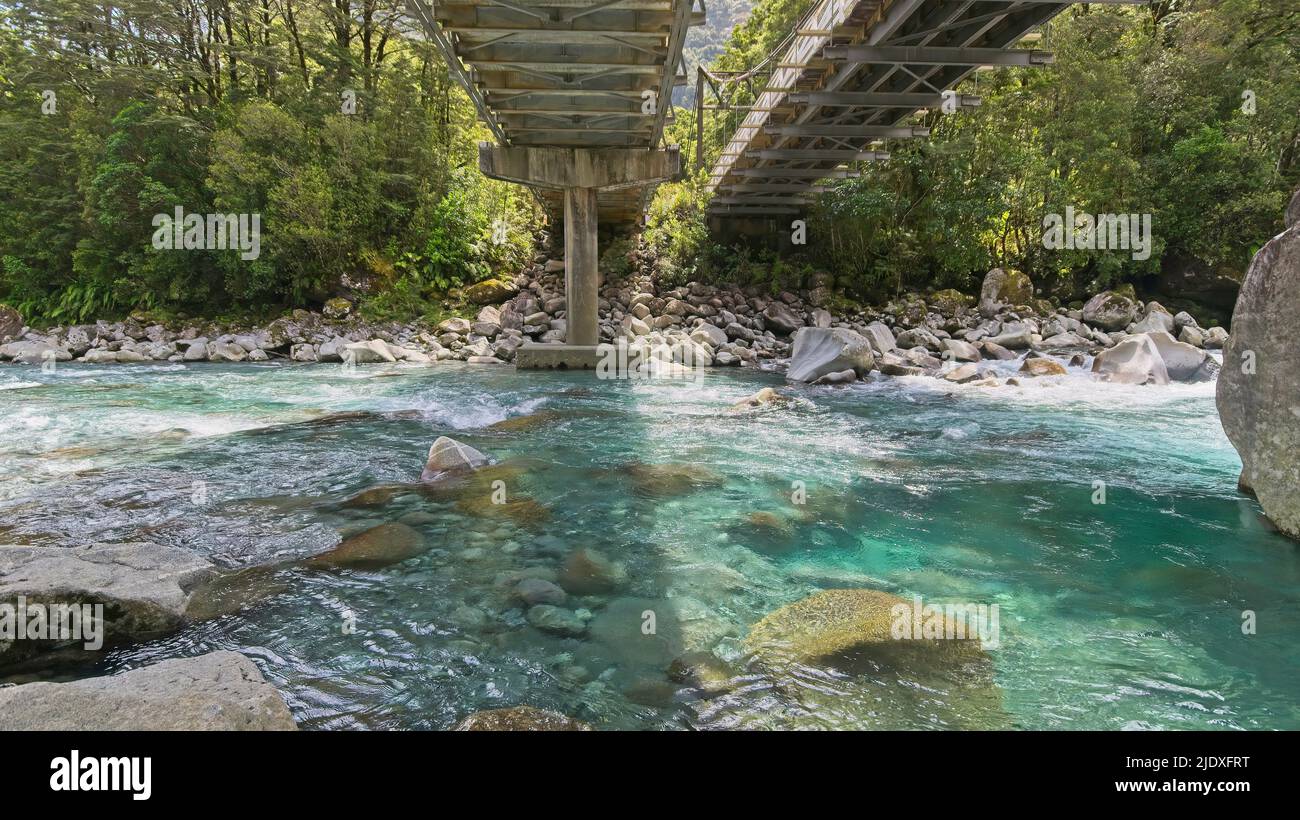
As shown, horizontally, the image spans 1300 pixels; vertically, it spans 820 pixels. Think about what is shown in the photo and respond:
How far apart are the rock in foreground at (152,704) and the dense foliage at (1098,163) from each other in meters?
22.3

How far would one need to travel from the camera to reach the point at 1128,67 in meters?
23.7

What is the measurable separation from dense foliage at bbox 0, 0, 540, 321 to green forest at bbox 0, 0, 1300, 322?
0.09 meters

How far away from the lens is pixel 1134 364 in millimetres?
13773

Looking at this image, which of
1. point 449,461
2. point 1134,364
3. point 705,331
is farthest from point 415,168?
point 1134,364

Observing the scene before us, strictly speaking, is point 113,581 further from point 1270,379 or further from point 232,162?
point 232,162

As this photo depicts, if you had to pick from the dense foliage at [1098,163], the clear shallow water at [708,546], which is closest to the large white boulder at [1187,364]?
the clear shallow water at [708,546]

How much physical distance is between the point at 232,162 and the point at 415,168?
19.4 feet

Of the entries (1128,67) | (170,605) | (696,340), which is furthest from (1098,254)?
(170,605)

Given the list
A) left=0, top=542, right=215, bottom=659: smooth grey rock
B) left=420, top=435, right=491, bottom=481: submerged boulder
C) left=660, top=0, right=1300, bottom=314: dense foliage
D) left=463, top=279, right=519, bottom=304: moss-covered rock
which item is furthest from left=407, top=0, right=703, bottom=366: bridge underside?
left=660, top=0, right=1300, bottom=314: dense foliage

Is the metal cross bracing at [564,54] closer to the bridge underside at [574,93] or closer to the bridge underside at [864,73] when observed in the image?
the bridge underside at [574,93]

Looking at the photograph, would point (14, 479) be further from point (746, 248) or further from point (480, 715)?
point (746, 248)

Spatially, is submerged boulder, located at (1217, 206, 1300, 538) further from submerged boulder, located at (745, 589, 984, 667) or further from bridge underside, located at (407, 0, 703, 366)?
bridge underside, located at (407, 0, 703, 366)

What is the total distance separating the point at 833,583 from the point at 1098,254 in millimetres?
24972

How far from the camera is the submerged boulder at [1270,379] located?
15.6ft
